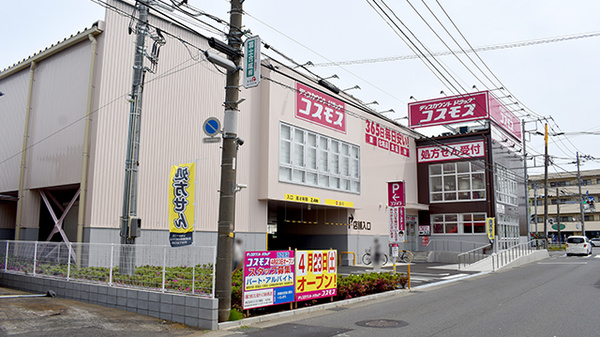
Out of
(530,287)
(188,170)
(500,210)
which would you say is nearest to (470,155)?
(500,210)

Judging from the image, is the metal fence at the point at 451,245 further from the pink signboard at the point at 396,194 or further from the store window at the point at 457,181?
the pink signboard at the point at 396,194

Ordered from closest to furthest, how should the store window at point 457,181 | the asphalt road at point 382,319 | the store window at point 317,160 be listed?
the asphalt road at point 382,319, the store window at point 317,160, the store window at point 457,181

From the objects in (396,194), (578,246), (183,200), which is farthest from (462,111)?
(183,200)

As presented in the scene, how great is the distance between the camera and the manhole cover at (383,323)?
894cm

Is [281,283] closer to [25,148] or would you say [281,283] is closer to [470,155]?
[25,148]

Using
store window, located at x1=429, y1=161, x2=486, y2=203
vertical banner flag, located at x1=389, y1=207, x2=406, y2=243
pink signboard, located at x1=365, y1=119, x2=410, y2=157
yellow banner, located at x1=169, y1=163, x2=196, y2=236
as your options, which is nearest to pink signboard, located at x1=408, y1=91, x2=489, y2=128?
pink signboard, located at x1=365, y1=119, x2=410, y2=157

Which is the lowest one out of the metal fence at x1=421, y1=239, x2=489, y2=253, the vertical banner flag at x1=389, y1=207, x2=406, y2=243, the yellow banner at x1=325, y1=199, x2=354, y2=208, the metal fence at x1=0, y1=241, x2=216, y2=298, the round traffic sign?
the metal fence at x1=421, y1=239, x2=489, y2=253

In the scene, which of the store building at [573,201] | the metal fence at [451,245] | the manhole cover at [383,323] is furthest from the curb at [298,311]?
the store building at [573,201]

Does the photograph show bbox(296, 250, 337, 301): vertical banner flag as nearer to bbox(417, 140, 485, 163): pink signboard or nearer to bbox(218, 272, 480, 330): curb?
bbox(218, 272, 480, 330): curb

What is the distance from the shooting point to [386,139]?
97.3 ft

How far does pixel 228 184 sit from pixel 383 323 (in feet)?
14.3

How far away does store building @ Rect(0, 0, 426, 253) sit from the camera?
15.0 metres

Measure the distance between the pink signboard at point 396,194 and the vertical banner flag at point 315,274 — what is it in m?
5.28

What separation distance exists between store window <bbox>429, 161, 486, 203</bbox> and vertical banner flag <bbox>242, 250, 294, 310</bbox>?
2533 cm
